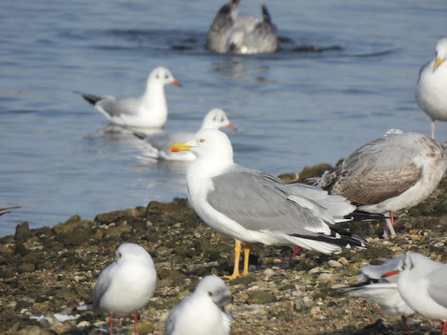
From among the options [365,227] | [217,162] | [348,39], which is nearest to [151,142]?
[365,227]

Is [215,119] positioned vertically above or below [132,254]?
below

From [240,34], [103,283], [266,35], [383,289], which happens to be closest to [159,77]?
[266,35]

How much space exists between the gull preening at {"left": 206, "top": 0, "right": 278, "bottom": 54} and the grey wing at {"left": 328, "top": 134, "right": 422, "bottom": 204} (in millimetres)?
13010

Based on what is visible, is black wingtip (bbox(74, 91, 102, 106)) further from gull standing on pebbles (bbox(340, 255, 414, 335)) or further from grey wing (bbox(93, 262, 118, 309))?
gull standing on pebbles (bbox(340, 255, 414, 335))

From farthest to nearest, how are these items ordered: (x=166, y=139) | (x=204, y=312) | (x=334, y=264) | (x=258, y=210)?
1. (x=166, y=139)
2. (x=334, y=264)
3. (x=258, y=210)
4. (x=204, y=312)

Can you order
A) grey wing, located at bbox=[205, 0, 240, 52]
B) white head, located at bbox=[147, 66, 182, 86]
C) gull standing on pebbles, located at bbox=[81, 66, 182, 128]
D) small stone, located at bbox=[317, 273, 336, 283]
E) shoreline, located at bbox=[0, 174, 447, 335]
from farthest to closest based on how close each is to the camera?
1. grey wing, located at bbox=[205, 0, 240, 52]
2. white head, located at bbox=[147, 66, 182, 86]
3. gull standing on pebbles, located at bbox=[81, 66, 182, 128]
4. small stone, located at bbox=[317, 273, 336, 283]
5. shoreline, located at bbox=[0, 174, 447, 335]

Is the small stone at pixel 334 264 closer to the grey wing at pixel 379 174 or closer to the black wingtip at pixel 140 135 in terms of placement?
the grey wing at pixel 379 174

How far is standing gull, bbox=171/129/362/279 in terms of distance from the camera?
6332 mm

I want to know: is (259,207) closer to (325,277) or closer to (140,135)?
(325,277)

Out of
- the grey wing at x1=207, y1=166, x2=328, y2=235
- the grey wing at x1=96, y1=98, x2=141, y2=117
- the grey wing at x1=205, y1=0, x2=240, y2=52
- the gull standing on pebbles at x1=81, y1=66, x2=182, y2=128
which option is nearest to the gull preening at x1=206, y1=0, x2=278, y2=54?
the grey wing at x1=205, y1=0, x2=240, y2=52

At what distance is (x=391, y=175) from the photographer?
7371 mm

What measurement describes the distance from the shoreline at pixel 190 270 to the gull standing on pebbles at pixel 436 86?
1.55 metres

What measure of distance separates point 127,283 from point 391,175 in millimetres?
3044

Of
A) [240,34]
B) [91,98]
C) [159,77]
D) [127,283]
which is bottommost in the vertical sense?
[91,98]
